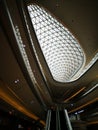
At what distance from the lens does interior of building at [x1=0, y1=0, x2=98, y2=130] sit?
13.9m

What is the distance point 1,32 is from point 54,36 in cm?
1531

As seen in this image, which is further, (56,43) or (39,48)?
(56,43)

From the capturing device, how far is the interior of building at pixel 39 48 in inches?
548

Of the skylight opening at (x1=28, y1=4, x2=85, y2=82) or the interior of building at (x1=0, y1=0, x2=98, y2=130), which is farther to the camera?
the skylight opening at (x1=28, y1=4, x2=85, y2=82)

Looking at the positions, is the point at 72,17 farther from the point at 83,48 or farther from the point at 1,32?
the point at 1,32

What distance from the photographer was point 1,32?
13008 millimetres

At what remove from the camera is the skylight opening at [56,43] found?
22.1m

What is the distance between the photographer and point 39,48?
72.3 feet

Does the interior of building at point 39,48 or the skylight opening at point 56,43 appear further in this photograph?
the skylight opening at point 56,43

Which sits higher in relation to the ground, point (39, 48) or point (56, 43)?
point (56, 43)

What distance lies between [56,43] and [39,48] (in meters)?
8.15

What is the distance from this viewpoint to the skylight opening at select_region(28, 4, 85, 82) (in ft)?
72.5

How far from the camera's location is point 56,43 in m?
29.4

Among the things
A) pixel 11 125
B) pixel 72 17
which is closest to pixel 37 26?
pixel 72 17
